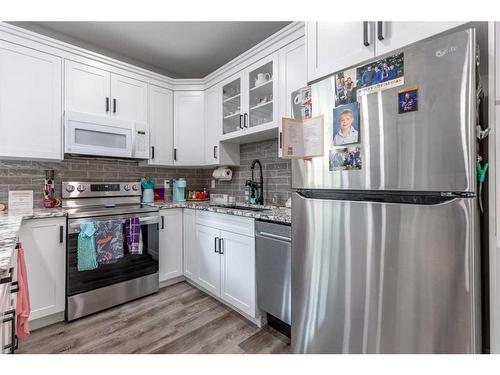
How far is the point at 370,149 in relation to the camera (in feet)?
3.61

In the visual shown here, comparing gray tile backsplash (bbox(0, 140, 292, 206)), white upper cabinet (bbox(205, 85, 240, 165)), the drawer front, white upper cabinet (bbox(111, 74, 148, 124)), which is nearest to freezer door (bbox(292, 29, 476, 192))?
the drawer front

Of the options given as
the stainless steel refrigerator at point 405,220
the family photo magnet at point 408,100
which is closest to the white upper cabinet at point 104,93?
the stainless steel refrigerator at point 405,220

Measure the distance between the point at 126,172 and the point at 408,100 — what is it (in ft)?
9.11

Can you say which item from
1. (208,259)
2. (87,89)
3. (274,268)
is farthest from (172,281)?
(87,89)

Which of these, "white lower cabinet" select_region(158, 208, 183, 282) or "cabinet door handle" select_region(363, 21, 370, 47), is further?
"white lower cabinet" select_region(158, 208, 183, 282)

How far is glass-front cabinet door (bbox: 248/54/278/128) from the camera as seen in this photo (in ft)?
7.00

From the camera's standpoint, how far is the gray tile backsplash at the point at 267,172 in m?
2.44

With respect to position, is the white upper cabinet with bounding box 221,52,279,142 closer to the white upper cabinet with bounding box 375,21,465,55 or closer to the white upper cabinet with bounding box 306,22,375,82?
the white upper cabinet with bounding box 306,22,375,82

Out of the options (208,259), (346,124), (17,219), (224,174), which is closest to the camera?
(346,124)

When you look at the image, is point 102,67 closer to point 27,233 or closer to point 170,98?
point 170,98

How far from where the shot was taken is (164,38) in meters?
2.48

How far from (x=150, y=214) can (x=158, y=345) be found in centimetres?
117

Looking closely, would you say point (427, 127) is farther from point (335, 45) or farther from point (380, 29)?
point (335, 45)

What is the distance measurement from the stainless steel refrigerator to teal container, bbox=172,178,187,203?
2.05m
